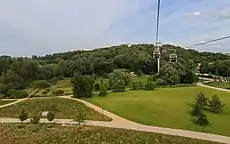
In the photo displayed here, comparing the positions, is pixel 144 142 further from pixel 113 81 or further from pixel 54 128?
pixel 113 81

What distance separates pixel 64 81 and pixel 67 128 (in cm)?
5151

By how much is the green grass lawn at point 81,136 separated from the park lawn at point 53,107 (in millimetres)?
8938

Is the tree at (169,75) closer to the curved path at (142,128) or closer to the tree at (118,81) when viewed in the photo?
the tree at (118,81)

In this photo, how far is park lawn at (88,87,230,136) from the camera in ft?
117

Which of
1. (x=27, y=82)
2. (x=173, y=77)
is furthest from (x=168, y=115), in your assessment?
(x=27, y=82)

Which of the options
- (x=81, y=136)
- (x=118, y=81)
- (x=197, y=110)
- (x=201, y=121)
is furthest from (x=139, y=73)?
(x=81, y=136)

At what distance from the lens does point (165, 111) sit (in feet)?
137

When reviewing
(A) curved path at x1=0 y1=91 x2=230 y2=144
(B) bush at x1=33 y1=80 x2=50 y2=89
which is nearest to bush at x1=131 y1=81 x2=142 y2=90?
(A) curved path at x1=0 y1=91 x2=230 y2=144

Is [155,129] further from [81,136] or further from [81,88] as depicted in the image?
[81,88]

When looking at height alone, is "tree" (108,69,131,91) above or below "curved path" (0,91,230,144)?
above

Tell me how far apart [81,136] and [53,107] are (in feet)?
60.8

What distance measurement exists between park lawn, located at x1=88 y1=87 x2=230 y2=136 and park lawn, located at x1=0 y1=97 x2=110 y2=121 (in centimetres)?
328

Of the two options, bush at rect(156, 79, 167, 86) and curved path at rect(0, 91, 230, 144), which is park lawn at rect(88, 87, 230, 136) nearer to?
curved path at rect(0, 91, 230, 144)

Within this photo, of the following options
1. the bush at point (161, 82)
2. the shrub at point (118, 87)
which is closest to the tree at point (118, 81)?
the shrub at point (118, 87)
